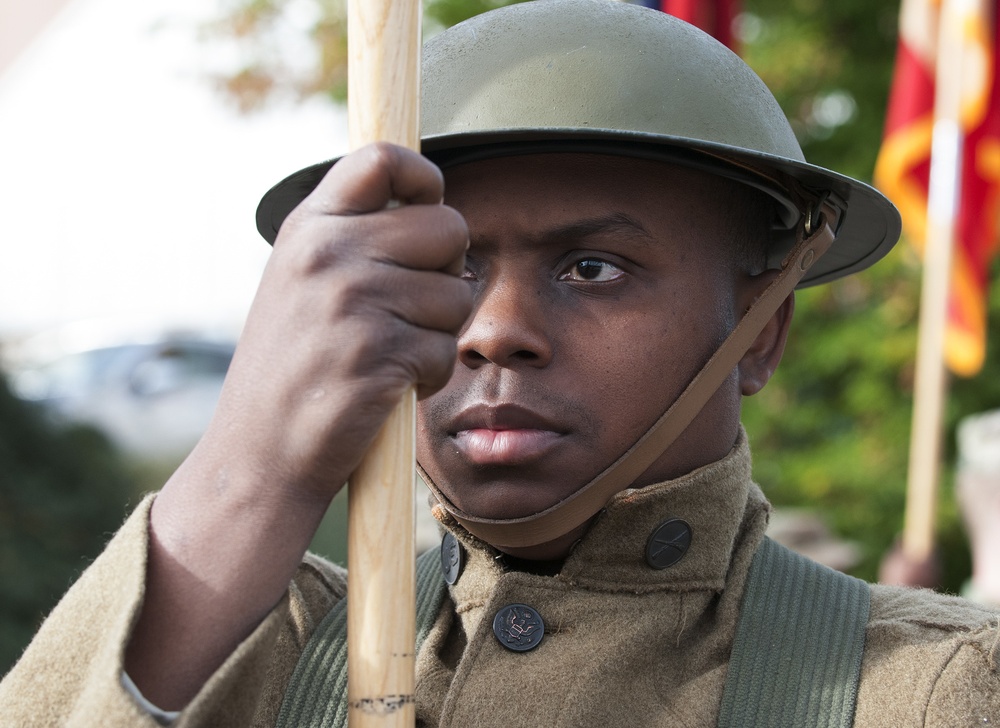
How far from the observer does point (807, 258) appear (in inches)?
91.9

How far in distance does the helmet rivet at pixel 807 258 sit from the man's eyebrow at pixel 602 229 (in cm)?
31

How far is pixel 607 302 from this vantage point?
6.98 feet

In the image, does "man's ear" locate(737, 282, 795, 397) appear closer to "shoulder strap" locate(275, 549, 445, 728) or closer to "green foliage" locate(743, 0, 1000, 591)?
"shoulder strap" locate(275, 549, 445, 728)

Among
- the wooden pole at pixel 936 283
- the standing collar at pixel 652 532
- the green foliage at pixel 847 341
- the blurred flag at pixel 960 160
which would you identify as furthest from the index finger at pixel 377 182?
the green foliage at pixel 847 341

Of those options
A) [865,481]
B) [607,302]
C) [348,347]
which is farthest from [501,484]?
[865,481]

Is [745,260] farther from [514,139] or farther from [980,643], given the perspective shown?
[980,643]

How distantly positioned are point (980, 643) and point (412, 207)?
110 centimetres

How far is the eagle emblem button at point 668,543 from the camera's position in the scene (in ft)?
7.07

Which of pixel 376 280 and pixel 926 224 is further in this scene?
pixel 926 224

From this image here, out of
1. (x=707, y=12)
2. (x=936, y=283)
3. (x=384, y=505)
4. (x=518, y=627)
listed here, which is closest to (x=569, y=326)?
(x=518, y=627)

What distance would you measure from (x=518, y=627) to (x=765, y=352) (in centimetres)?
75

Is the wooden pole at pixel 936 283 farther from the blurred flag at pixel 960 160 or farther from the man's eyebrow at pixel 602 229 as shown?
the man's eyebrow at pixel 602 229

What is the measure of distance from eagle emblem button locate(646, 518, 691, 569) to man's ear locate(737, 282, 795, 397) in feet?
1.21

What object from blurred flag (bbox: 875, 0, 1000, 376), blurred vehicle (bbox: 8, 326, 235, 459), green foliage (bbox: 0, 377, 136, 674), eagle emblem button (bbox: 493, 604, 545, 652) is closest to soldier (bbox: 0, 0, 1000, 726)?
eagle emblem button (bbox: 493, 604, 545, 652)
